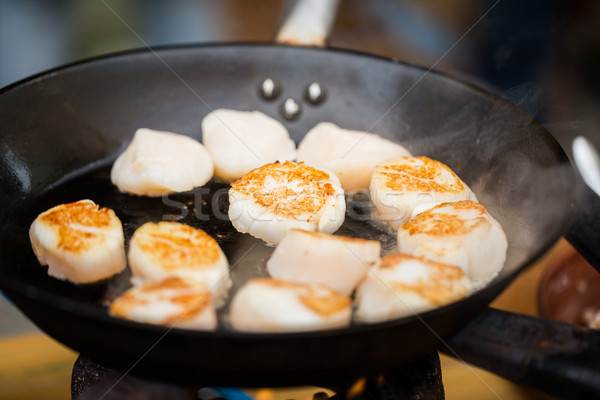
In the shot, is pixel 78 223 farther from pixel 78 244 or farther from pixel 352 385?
pixel 352 385

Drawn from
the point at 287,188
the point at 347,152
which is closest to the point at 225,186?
the point at 287,188

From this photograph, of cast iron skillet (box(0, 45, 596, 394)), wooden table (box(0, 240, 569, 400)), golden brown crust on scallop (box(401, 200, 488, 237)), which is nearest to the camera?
cast iron skillet (box(0, 45, 596, 394))

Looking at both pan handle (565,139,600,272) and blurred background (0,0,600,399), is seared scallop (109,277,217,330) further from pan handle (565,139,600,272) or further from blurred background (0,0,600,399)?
blurred background (0,0,600,399)

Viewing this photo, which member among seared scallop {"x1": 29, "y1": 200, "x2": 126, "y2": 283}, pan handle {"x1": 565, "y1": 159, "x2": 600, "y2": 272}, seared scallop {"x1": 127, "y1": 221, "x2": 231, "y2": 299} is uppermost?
pan handle {"x1": 565, "y1": 159, "x2": 600, "y2": 272}

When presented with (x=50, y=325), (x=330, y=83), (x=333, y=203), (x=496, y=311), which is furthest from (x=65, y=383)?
(x=496, y=311)

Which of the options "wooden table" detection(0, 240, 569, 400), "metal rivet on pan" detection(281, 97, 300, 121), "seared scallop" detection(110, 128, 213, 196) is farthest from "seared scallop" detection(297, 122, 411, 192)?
"wooden table" detection(0, 240, 569, 400)

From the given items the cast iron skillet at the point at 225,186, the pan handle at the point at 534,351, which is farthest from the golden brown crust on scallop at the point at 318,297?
the pan handle at the point at 534,351

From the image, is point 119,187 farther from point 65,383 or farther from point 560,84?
point 560,84
